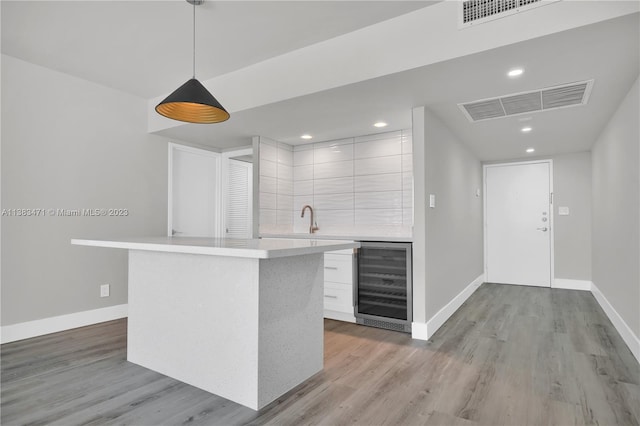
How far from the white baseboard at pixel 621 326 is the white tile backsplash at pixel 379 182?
2438 millimetres

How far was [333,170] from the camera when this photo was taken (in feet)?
15.6

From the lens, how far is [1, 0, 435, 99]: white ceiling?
2459mm

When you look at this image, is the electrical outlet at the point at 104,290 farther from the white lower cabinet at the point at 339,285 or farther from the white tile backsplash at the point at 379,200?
the white tile backsplash at the point at 379,200

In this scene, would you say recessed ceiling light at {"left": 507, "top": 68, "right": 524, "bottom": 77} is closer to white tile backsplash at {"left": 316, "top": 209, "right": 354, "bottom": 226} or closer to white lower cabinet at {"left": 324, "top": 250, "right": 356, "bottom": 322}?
white lower cabinet at {"left": 324, "top": 250, "right": 356, "bottom": 322}

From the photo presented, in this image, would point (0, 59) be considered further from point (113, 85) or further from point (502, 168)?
point (502, 168)

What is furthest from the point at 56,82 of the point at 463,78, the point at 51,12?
the point at 463,78

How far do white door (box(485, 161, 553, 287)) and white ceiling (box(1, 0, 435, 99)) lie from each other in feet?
15.0

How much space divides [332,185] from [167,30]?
104 inches

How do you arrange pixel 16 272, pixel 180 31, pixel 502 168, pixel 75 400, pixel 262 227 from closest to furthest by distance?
pixel 75 400, pixel 180 31, pixel 16 272, pixel 262 227, pixel 502 168

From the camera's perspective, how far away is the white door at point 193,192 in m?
4.67

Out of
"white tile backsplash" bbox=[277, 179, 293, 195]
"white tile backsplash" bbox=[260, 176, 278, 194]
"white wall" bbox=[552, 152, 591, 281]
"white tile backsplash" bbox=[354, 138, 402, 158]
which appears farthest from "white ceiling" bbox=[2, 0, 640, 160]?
"white wall" bbox=[552, 152, 591, 281]

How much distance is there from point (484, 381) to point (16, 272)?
3973mm

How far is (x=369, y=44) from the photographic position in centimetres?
267

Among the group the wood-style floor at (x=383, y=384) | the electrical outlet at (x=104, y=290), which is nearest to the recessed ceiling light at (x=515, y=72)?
the wood-style floor at (x=383, y=384)
